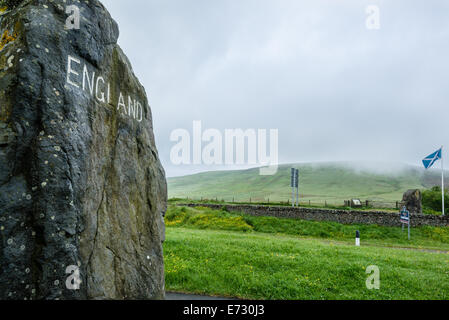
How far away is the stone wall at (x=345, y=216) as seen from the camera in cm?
3002

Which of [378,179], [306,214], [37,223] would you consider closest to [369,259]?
[37,223]

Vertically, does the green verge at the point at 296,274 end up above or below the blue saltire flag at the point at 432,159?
below

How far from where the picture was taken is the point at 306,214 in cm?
3353

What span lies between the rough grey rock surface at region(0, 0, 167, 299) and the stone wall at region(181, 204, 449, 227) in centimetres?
2807

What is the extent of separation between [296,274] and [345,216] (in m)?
22.6

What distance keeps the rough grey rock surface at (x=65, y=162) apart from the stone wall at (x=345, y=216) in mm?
28073

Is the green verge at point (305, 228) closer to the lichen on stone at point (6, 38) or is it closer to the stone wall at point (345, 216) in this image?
the stone wall at point (345, 216)

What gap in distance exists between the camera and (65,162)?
5172 mm

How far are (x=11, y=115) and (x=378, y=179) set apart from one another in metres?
145

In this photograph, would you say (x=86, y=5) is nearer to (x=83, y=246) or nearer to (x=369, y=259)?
(x=83, y=246)

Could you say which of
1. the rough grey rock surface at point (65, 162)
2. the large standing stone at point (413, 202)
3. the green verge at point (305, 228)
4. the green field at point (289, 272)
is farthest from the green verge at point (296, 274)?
the large standing stone at point (413, 202)

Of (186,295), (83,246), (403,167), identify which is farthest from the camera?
(403,167)

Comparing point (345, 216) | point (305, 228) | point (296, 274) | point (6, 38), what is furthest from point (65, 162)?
point (345, 216)
